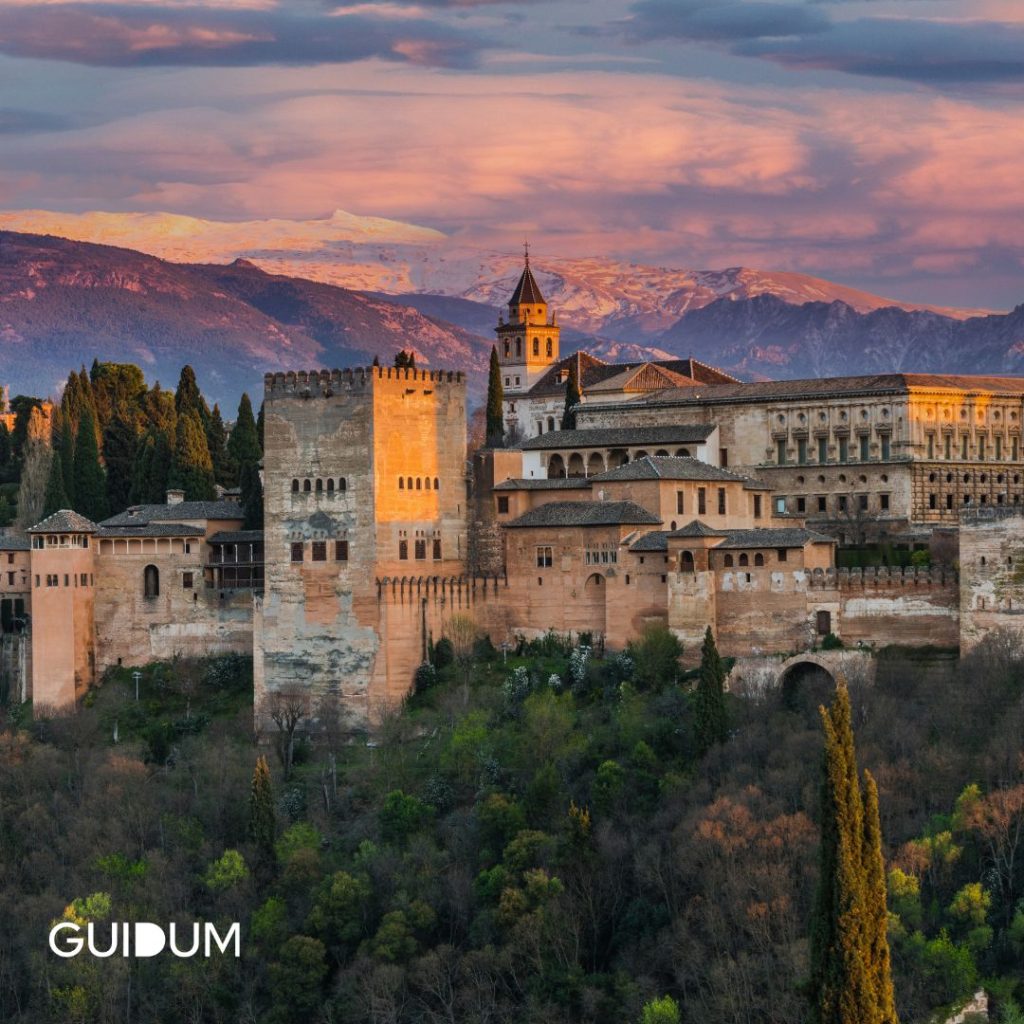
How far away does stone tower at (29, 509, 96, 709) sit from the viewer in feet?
213

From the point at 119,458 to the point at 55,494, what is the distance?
6668 millimetres

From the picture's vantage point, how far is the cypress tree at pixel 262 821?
5522 cm

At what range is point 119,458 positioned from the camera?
80.8 meters

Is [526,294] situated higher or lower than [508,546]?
higher

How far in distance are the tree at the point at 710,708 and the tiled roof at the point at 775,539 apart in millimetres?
4047

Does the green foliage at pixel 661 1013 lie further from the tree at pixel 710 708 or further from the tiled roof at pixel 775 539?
the tiled roof at pixel 775 539

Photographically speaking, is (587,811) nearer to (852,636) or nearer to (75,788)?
(852,636)

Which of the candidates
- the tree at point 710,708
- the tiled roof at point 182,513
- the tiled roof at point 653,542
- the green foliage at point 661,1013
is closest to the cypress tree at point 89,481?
the tiled roof at point 182,513

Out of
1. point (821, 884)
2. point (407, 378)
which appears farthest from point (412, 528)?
point (821, 884)

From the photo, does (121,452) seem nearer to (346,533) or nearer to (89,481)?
(89,481)

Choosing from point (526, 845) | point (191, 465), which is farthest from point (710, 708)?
point (191, 465)

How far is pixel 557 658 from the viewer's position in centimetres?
6072

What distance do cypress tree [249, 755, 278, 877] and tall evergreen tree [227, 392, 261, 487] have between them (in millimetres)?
23334

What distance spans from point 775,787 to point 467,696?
10917mm
